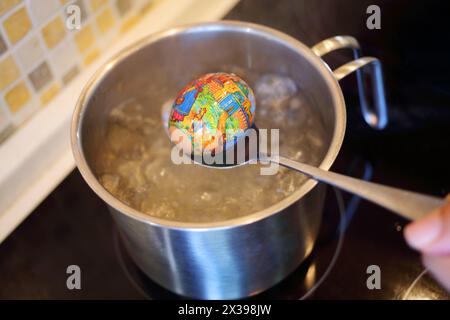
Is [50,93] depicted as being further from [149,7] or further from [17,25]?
[149,7]

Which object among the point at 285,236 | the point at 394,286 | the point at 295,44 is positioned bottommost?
the point at 394,286

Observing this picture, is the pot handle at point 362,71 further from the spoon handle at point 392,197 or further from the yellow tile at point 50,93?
the yellow tile at point 50,93

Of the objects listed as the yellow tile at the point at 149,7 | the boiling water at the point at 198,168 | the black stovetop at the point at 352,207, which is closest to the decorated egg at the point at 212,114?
the boiling water at the point at 198,168

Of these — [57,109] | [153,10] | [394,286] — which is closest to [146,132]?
[57,109]

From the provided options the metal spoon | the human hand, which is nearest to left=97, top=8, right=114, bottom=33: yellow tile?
the metal spoon

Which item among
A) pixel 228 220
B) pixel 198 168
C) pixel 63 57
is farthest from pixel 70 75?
pixel 228 220
